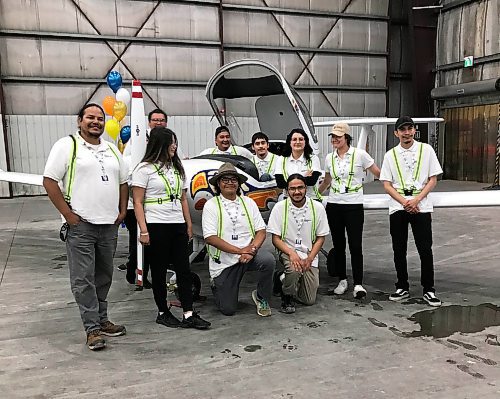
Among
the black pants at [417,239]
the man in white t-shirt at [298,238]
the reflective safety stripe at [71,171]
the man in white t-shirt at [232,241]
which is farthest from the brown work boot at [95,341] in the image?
the black pants at [417,239]

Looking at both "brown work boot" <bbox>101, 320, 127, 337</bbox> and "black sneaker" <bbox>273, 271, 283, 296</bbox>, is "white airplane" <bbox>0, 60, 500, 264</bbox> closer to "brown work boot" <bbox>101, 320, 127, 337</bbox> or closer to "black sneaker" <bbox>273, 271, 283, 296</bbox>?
"black sneaker" <bbox>273, 271, 283, 296</bbox>

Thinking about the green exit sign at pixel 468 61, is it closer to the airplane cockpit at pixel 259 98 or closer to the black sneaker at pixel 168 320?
the airplane cockpit at pixel 259 98

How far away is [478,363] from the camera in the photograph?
116 inches

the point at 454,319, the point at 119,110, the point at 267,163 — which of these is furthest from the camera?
the point at 119,110

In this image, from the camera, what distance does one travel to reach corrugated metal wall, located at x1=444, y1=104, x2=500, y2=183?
1459cm

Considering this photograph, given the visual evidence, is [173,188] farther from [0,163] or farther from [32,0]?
[32,0]

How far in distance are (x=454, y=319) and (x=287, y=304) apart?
1367 mm

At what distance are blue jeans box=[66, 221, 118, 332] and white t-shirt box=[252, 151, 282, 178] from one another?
2018 millimetres

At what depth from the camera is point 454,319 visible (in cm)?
374

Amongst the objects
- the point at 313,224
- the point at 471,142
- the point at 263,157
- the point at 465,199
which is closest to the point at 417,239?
the point at 465,199

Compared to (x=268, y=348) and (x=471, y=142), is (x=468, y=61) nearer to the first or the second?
(x=471, y=142)

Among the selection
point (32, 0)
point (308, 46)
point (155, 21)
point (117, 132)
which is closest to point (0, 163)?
point (32, 0)

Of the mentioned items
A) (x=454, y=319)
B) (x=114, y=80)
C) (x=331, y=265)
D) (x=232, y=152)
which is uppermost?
(x=114, y=80)

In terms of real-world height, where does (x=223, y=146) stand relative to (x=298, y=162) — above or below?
above
